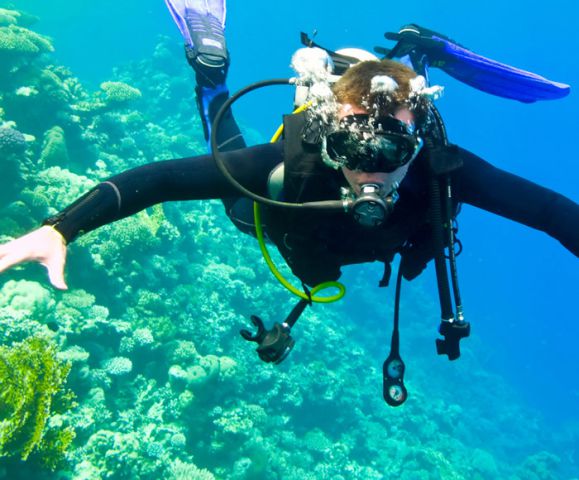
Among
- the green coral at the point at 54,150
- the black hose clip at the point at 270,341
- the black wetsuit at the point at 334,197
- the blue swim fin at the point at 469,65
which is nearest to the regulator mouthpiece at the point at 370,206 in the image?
the black wetsuit at the point at 334,197

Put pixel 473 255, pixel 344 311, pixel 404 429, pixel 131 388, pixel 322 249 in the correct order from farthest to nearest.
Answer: pixel 473 255
pixel 344 311
pixel 404 429
pixel 131 388
pixel 322 249

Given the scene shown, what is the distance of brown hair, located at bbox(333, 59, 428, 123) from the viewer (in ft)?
7.53

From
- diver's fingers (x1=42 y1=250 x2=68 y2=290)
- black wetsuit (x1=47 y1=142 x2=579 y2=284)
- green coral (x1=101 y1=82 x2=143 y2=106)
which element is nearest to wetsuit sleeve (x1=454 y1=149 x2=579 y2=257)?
black wetsuit (x1=47 y1=142 x2=579 y2=284)

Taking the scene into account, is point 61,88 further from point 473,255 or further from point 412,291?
point 473,255

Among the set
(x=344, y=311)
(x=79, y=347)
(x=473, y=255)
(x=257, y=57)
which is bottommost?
(x=79, y=347)

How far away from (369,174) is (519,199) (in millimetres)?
1093

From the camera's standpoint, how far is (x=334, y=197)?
2.61 metres

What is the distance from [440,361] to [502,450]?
17.8ft

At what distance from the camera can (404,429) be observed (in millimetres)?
14352

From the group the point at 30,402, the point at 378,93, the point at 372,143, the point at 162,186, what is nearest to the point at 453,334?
the point at 372,143

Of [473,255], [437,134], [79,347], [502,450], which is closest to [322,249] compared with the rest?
[437,134]

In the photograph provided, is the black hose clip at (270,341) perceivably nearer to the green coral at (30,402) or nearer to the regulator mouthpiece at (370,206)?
the regulator mouthpiece at (370,206)

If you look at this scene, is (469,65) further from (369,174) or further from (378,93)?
(369,174)

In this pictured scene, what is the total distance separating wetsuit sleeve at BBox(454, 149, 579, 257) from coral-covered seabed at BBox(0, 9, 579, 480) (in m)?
4.92
